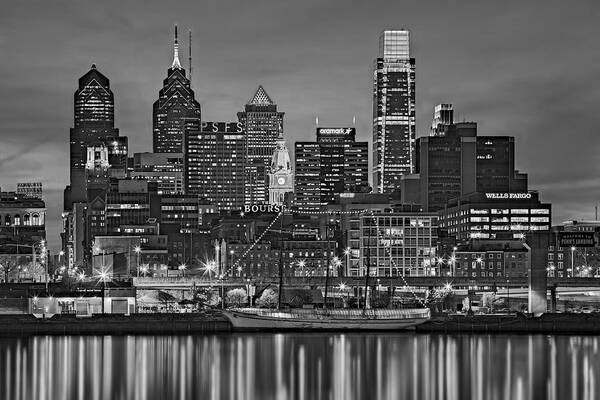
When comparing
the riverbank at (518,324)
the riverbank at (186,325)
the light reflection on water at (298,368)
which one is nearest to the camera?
the light reflection on water at (298,368)

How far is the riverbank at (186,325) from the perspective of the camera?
151375 mm

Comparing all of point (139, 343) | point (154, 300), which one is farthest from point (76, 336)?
point (154, 300)

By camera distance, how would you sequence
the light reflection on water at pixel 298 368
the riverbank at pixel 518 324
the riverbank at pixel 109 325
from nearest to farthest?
the light reflection on water at pixel 298 368 < the riverbank at pixel 109 325 < the riverbank at pixel 518 324

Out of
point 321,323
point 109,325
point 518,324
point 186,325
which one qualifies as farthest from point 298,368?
point 518,324

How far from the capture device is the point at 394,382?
348 feet

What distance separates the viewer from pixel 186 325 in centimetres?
15450

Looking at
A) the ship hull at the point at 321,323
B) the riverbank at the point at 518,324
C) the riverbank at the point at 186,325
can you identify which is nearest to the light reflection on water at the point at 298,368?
the riverbank at the point at 186,325

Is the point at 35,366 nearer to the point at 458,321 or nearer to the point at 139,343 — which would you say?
the point at 139,343

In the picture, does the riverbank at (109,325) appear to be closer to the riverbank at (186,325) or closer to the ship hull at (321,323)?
the riverbank at (186,325)

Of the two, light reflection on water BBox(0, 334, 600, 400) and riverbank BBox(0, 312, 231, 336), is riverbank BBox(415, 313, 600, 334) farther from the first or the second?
riverbank BBox(0, 312, 231, 336)

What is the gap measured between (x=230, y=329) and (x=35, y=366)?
43.7 metres

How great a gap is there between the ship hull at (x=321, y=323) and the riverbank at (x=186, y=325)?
1455mm

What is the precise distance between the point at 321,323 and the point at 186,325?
15410 millimetres

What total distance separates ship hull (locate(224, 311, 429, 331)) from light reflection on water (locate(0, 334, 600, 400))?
35.1 feet
